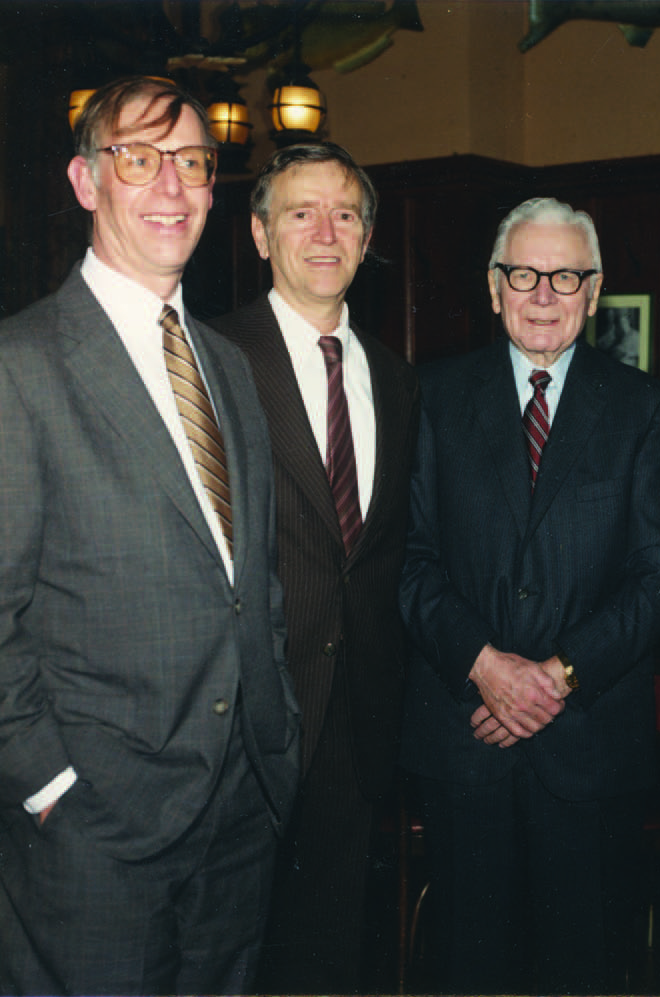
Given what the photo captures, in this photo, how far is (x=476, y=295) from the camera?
252 inches

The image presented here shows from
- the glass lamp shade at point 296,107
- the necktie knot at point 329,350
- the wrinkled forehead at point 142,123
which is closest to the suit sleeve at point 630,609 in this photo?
the necktie knot at point 329,350

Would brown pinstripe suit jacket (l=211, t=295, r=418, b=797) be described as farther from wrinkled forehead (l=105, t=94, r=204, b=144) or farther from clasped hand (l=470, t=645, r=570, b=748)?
wrinkled forehead (l=105, t=94, r=204, b=144)

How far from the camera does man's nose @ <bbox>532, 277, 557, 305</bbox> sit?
91.4 inches

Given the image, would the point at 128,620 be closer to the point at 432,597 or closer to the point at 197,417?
the point at 197,417

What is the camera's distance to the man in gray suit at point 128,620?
5.55 ft

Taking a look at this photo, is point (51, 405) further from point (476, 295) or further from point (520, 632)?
point (476, 295)

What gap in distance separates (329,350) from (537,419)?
1.56ft

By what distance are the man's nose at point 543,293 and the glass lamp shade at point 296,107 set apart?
10.1 feet

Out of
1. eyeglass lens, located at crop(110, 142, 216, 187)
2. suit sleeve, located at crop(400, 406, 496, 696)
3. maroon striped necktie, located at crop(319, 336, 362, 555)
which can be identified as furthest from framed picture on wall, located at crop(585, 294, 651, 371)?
eyeglass lens, located at crop(110, 142, 216, 187)

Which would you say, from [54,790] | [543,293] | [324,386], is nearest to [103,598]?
[54,790]

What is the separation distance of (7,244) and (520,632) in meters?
4.66

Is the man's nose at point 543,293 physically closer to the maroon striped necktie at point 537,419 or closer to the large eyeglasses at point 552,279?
the large eyeglasses at point 552,279

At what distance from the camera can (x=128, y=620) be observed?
1.73 metres

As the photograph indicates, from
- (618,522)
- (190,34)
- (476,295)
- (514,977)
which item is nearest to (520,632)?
(618,522)
